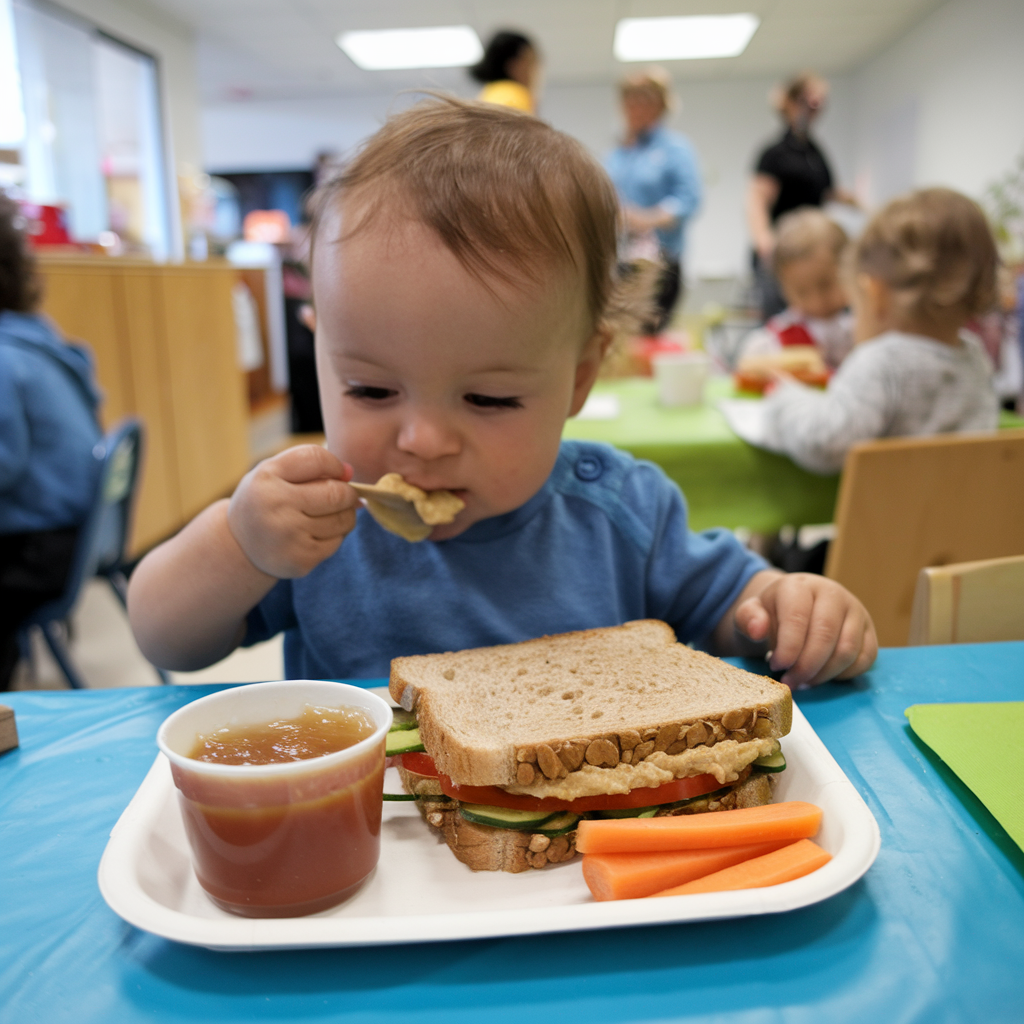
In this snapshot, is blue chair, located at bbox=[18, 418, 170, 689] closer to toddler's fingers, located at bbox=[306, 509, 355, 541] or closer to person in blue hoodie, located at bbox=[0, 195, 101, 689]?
person in blue hoodie, located at bbox=[0, 195, 101, 689]

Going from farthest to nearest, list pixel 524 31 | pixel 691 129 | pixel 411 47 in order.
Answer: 1. pixel 691 129
2. pixel 411 47
3. pixel 524 31

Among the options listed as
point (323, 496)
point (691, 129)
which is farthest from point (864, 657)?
point (691, 129)

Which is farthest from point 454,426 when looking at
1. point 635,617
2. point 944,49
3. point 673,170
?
point 944,49

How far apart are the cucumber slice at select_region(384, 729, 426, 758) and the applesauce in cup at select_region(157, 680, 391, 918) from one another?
10 centimetres

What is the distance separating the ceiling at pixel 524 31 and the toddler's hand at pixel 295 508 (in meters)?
7.03

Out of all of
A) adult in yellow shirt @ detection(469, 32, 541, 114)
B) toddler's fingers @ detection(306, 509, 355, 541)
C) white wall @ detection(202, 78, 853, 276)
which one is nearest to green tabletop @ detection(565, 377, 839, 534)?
toddler's fingers @ detection(306, 509, 355, 541)

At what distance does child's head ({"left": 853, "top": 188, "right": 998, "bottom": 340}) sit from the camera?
1845 mm

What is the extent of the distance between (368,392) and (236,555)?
20cm

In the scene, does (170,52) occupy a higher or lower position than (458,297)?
higher

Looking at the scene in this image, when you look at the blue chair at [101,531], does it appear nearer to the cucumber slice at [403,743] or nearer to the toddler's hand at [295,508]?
the toddler's hand at [295,508]

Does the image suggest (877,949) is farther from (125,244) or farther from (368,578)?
(125,244)

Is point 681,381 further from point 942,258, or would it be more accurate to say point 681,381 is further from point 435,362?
point 435,362

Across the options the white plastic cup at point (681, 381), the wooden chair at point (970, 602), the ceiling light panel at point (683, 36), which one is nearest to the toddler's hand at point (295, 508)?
the wooden chair at point (970, 602)

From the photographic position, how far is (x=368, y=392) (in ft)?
2.65
